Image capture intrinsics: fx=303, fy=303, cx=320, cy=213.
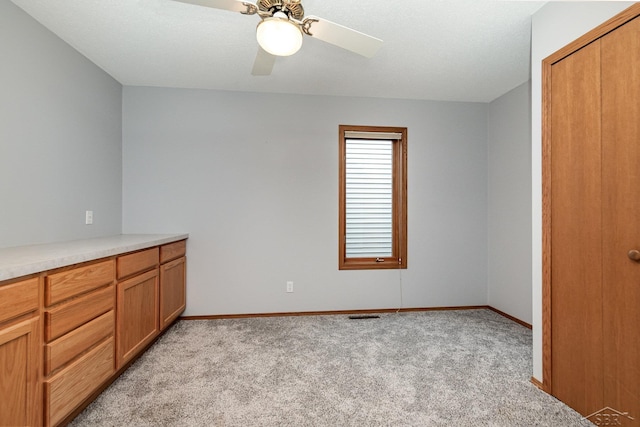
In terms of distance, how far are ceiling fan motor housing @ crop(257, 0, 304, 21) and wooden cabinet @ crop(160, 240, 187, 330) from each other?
2114 mm

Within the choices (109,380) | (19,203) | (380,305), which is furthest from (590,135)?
(19,203)

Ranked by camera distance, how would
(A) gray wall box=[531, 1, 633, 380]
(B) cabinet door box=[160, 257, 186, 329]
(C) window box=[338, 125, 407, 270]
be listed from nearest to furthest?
(A) gray wall box=[531, 1, 633, 380]
(B) cabinet door box=[160, 257, 186, 329]
(C) window box=[338, 125, 407, 270]

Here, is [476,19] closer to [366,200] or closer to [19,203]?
[366,200]

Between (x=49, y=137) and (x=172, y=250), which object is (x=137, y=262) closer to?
(x=172, y=250)

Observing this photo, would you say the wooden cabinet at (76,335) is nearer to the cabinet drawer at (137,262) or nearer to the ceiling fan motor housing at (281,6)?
the cabinet drawer at (137,262)

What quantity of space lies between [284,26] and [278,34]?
4cm

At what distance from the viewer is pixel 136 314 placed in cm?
224

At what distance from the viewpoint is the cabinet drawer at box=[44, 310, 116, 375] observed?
1.45m

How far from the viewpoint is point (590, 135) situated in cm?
163

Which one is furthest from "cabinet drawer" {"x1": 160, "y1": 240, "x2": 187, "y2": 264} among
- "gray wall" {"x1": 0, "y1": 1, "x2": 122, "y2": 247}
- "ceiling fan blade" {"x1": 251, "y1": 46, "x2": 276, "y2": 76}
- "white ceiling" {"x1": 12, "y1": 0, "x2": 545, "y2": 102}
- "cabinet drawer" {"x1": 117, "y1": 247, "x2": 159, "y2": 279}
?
"ceiling fan blade" {"x1": 251, "y1": 46, "x2": 276, "y2": 76}

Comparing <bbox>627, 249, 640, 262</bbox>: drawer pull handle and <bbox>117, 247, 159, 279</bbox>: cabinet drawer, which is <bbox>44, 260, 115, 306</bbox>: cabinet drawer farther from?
<bbox>627, 249, 640, 262</bbox>: drawer pull handle

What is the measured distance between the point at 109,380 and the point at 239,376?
821mm

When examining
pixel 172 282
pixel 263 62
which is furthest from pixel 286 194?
pixel 263 62

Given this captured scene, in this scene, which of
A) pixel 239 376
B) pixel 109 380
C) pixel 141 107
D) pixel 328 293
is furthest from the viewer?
pixel 328 293
